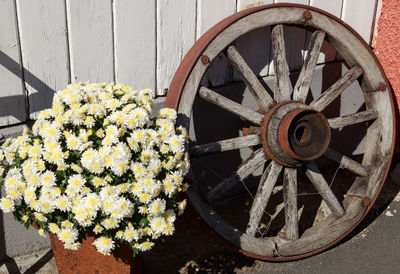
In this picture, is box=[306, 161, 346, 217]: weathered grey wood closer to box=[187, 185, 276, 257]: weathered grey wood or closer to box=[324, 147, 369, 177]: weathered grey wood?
Result: box=[324, 147, 369, 177]: weathered grey wood

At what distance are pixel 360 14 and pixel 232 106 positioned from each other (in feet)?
4.21

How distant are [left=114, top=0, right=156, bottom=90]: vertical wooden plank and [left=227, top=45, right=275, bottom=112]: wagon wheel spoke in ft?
1.34

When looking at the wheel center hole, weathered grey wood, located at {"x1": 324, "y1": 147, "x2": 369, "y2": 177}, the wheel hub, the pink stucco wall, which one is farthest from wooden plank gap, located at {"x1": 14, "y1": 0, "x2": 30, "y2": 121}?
the pink stucco wall

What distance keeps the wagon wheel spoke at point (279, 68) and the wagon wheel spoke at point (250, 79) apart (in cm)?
7

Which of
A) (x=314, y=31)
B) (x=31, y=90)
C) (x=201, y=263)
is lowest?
(x=201, y=263)

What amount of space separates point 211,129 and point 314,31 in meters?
0.77

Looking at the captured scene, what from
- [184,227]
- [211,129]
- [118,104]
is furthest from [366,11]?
[118,104]

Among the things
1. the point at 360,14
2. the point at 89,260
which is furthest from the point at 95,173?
the point at 360,14

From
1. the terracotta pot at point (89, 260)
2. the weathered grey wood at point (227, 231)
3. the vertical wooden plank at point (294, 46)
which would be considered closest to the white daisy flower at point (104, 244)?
the terracotta pot at point (89, 260)

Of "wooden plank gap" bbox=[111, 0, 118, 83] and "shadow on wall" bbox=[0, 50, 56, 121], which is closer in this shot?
"shadow on wall" bbox=[0, 50, 56, 121]

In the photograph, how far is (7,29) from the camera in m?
2.33

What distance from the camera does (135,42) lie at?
106 inches

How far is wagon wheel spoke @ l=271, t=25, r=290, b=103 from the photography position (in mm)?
2826

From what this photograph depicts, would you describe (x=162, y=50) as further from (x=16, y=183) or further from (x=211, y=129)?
(x=16, y=183)
